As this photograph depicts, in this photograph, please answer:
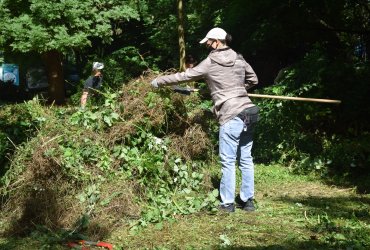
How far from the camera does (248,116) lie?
18.8 ft

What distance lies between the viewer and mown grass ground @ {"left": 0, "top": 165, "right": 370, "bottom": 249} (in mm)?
4749

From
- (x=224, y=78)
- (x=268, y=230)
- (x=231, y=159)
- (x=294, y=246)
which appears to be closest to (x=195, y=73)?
(x=224, y=78)

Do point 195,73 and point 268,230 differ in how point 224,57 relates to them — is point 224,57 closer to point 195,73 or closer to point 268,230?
point 195,73

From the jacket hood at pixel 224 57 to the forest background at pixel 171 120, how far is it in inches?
35.8

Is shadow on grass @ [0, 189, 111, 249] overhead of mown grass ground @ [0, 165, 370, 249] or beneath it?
overhead

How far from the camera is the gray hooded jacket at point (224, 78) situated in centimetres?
571

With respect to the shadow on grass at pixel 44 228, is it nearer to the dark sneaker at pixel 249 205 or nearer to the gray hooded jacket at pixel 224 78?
the dark sneaker at pixel 249 205

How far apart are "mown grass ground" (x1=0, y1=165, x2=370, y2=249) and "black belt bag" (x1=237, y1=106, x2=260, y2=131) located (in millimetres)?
1042

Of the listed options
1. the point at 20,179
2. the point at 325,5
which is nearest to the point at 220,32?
the point at 20,179

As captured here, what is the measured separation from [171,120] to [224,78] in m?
1.06

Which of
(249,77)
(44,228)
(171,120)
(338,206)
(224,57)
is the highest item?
(224,57)

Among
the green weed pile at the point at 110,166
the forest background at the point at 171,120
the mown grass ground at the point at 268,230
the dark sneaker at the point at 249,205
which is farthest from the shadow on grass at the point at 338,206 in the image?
the green weed pile at the point at 110,166

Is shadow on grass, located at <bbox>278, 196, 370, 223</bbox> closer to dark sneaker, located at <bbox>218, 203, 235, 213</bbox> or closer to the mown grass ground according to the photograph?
the mown grass ground

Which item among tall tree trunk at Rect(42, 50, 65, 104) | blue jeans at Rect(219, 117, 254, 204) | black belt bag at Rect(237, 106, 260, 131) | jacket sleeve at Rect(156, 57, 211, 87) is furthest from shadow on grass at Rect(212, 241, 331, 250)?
tall tree trunk at Rect(42, 50, 65, 104)
